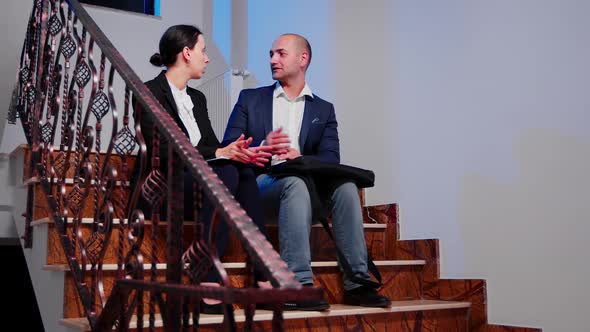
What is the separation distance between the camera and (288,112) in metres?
3.27

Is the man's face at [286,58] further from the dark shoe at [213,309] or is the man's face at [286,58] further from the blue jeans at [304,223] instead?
the dark shoe at [213,309]

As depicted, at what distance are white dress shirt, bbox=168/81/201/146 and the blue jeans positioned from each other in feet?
1.21

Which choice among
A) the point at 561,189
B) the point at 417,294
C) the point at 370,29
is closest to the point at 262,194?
the point at 417,294

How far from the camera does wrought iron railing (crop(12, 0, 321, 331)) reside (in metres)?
1.43

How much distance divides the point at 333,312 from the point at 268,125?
1.03 metres

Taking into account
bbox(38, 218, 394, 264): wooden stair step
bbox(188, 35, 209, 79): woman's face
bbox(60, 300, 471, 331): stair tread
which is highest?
bbox(188, 35, 209, 79): woman's face

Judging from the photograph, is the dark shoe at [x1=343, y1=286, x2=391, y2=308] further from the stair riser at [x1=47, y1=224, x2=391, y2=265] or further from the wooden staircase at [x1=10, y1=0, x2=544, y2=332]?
the stair riser at [x1=47, y1=224, x2=391, y2=265]

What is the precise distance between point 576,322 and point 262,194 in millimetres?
1270

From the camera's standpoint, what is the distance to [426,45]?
3.52 meters

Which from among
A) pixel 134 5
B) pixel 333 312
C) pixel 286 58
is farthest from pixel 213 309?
pixel 134 5

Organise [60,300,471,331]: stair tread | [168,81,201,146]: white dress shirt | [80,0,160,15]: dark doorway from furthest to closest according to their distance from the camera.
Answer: [80,0,160,15]: dark doorway → [168,81,201,146]: white dress shirt → [60,300,471,331]: stair tread

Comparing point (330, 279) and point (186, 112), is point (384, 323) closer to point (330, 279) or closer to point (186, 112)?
point (330, 279)

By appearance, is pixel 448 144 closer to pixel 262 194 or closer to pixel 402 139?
pixel 402 139

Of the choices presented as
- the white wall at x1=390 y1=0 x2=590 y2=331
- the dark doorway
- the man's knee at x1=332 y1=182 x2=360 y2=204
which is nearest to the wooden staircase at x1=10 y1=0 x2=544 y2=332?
the white wall at x1=390 y1=0 x2=590 y2=331
